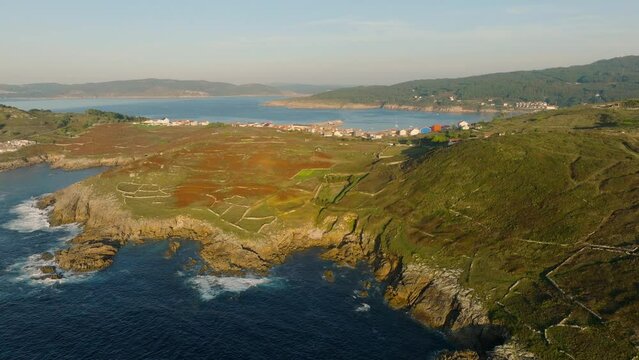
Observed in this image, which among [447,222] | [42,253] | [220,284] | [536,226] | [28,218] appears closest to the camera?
[536,226]

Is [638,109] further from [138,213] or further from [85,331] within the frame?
[85,331]

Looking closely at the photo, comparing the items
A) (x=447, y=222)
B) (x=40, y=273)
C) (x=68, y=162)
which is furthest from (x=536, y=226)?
(x=68, y=162)

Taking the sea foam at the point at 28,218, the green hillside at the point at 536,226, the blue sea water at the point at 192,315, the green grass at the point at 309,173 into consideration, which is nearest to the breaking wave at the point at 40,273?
the blue sea water at the point at 192,315

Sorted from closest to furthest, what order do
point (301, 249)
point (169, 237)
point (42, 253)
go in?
point (42, 253)
point (301, 249)
point (169, 237)

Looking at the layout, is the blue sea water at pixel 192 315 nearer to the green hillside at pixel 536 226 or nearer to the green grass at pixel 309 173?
the green hillside at pixel 536 226

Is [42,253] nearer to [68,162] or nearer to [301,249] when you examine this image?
[301,249]

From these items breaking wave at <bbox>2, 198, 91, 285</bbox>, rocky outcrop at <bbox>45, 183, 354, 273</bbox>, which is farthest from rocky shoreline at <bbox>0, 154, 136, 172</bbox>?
rocky outcrop at <bbox>45, 183, 354, 273</bbox>

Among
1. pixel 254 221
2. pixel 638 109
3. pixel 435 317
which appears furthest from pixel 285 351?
pixel 638 109
